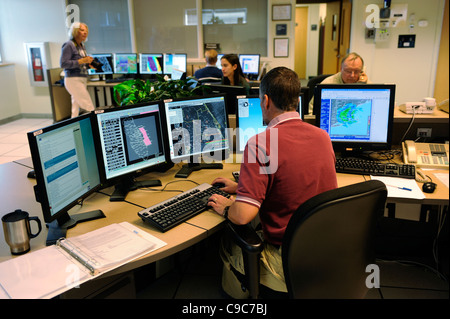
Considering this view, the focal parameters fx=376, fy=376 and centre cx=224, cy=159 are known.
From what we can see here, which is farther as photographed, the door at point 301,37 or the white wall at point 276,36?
the door at point 301,37

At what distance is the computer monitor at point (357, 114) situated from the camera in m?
2.18

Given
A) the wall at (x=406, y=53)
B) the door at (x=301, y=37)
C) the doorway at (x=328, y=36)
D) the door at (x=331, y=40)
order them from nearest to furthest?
the wall at (x=406, y=53) < the doorway at (x=328, y=36) < the door at (x=331, y=40) < the door at (x=301, y=37)

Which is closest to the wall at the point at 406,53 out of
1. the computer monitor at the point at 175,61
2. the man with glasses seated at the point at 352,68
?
the man with glasses seated at the point at 352,68

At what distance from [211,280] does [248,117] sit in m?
1.03

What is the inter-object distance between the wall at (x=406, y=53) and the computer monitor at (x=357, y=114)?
409 cm

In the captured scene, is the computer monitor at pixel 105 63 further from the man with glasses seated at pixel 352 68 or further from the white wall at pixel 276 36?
the man with glasses seated at pixel 352 68

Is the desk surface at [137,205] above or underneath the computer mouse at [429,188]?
underneath

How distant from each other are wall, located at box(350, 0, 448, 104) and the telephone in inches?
159

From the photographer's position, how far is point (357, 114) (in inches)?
87.8

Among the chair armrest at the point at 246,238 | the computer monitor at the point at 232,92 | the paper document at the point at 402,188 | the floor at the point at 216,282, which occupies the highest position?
the computer monitor at the point at 232,92

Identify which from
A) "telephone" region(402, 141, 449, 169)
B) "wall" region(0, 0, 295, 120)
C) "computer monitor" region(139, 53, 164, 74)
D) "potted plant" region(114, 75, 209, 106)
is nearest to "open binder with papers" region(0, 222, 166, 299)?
"potted plant" region(114, 75, 209, 106)

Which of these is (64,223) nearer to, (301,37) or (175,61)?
(175,61)
